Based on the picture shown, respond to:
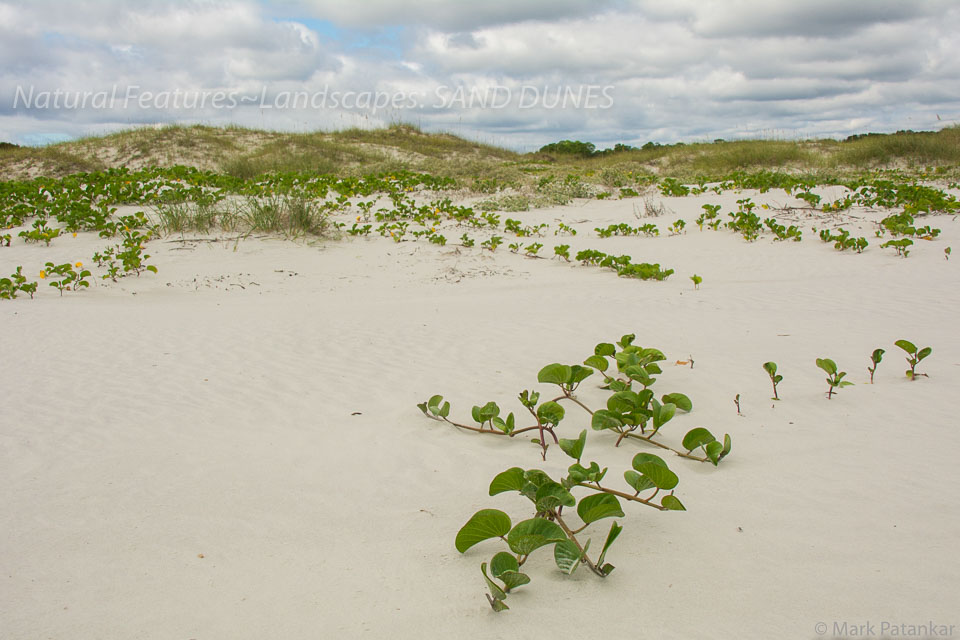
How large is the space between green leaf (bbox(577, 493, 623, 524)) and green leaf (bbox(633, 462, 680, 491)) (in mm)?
184

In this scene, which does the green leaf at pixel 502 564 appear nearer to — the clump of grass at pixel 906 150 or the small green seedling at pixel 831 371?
the small green seedling at pixel 831 371

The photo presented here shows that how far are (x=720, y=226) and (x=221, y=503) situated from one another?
9.06m

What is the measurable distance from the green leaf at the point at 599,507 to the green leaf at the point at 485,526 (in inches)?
9.0

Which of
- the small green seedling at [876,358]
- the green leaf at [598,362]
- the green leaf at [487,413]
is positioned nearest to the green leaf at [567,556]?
the green leaf at [487,413]

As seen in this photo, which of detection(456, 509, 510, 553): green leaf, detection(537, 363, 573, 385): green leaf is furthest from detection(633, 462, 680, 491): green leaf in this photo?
detection(537, 363, 573, 385): green leaf

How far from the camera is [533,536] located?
163 cm

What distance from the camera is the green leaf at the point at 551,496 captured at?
5.74 feet

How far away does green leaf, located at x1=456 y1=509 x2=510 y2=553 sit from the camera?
167 centimetres

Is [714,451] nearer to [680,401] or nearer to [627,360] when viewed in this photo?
[680,401]

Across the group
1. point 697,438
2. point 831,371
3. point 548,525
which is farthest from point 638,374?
point 548,525

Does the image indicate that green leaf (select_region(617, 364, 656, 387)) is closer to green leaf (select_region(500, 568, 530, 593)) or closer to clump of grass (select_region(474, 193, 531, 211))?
green leaf (select_region(500, 568, 530, 593))

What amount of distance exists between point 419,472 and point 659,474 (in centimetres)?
98

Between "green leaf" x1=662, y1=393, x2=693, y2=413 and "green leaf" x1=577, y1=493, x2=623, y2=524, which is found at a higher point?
"green leaf" x1=662, y1=393, x2=693, y2=413

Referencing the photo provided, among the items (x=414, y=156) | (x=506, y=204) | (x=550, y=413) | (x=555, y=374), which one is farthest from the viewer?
(x=414, y=156)
